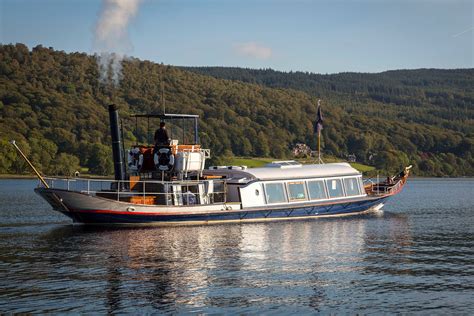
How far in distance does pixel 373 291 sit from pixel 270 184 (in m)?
26.9

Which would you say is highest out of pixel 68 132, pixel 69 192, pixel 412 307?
pixel 68 132

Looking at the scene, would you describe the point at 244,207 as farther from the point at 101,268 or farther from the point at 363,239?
→ the point at 101,268

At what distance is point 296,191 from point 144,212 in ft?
45.1

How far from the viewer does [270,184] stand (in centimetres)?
5728

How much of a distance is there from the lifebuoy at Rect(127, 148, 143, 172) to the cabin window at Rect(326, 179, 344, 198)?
52.2 ft

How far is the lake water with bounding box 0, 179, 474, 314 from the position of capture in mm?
28266

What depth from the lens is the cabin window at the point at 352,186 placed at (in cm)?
6309

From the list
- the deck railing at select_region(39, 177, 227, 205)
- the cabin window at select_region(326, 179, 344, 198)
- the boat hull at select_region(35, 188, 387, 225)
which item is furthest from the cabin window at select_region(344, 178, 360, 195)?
the deck railing at select_region(39, 177, 227, 205)

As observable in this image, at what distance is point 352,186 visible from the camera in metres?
63.7

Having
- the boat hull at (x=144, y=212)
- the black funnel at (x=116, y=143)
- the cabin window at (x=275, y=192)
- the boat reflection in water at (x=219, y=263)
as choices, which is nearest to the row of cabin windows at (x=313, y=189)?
the cabin window at (x=275, y=192)

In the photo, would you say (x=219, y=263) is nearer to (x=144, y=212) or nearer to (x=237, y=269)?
(x=237, y=269)

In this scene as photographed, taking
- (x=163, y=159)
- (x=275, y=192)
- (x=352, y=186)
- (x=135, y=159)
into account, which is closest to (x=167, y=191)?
(x=163, y=159)

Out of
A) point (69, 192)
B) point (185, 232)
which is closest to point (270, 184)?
point (185, 232)

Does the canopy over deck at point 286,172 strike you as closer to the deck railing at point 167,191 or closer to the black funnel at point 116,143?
the deck railing at point 167,191
